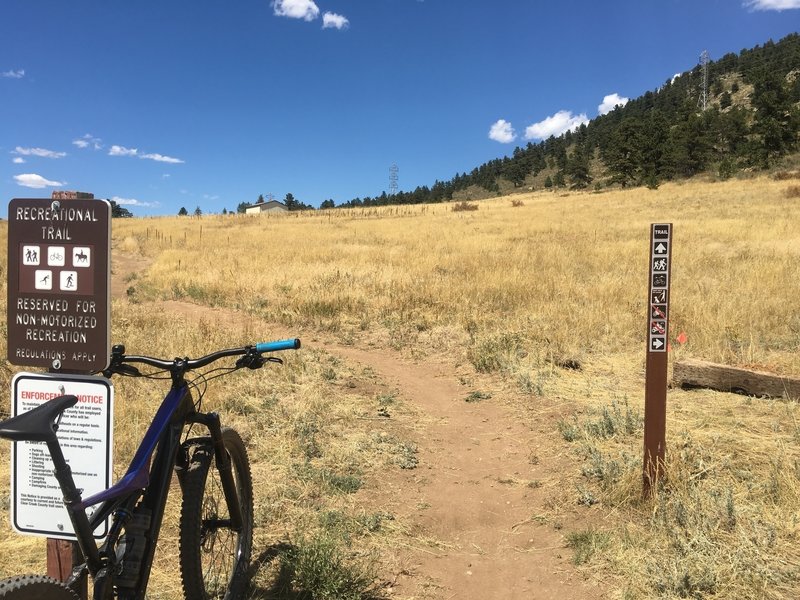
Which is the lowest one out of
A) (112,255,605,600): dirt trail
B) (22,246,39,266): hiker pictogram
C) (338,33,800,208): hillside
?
(112,255,605,600): dirt trail

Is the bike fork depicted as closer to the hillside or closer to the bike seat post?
the bike seat post

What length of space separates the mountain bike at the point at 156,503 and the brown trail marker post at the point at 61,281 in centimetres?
19

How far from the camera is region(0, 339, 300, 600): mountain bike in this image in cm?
162

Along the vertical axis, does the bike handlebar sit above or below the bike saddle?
above

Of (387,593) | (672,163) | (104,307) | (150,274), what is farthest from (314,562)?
(672,163)

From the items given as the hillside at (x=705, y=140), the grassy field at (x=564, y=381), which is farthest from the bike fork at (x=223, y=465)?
the hillside at (x=705, y=140)

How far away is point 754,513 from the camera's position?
318 centimetres

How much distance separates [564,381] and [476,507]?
282cm

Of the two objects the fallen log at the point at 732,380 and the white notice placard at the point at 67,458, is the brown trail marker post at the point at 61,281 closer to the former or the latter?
the white notice placard at the point at 67,458

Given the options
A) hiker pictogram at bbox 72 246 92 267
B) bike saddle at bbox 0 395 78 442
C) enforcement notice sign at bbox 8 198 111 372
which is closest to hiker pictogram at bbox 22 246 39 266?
enforcement notice sign at bbox 8 198 111 372

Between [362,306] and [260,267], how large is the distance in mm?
6180

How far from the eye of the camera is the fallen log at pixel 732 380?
503cm

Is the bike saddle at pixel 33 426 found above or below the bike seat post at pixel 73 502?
above

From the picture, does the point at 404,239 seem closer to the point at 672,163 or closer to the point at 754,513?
the point at 754,513
